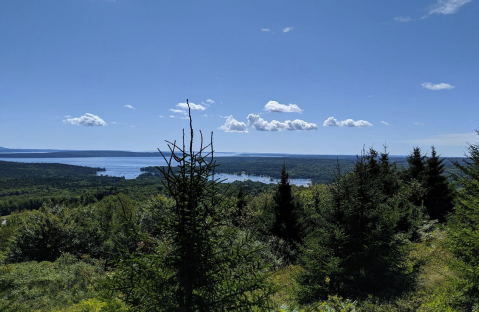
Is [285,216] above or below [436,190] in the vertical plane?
below

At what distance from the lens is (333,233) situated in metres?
8.93

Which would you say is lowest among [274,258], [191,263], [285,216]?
[274,258]

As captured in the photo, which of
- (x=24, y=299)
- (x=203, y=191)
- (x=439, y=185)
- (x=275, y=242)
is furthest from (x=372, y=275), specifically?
(x=439, y=185)

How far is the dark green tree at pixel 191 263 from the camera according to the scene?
4199mm

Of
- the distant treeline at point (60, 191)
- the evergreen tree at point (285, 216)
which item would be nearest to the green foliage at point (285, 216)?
the evergreen tree at point (285, 216)

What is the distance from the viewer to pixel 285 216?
18906mm

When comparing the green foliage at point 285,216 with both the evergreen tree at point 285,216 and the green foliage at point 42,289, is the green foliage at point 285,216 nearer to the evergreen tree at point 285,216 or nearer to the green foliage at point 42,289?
the evergreen tree at point 285,216

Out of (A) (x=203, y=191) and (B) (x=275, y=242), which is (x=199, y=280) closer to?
(A) (x=203, y=191)

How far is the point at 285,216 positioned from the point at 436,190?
1693 centimetres

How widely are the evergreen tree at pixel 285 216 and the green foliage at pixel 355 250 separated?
31.1 feet

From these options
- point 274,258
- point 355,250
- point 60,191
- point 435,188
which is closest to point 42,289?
point 274,258

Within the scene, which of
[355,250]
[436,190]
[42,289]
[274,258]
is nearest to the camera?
[355,250]

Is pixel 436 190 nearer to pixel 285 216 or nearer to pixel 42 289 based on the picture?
pixel 285 216

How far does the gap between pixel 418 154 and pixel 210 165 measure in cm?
2921
